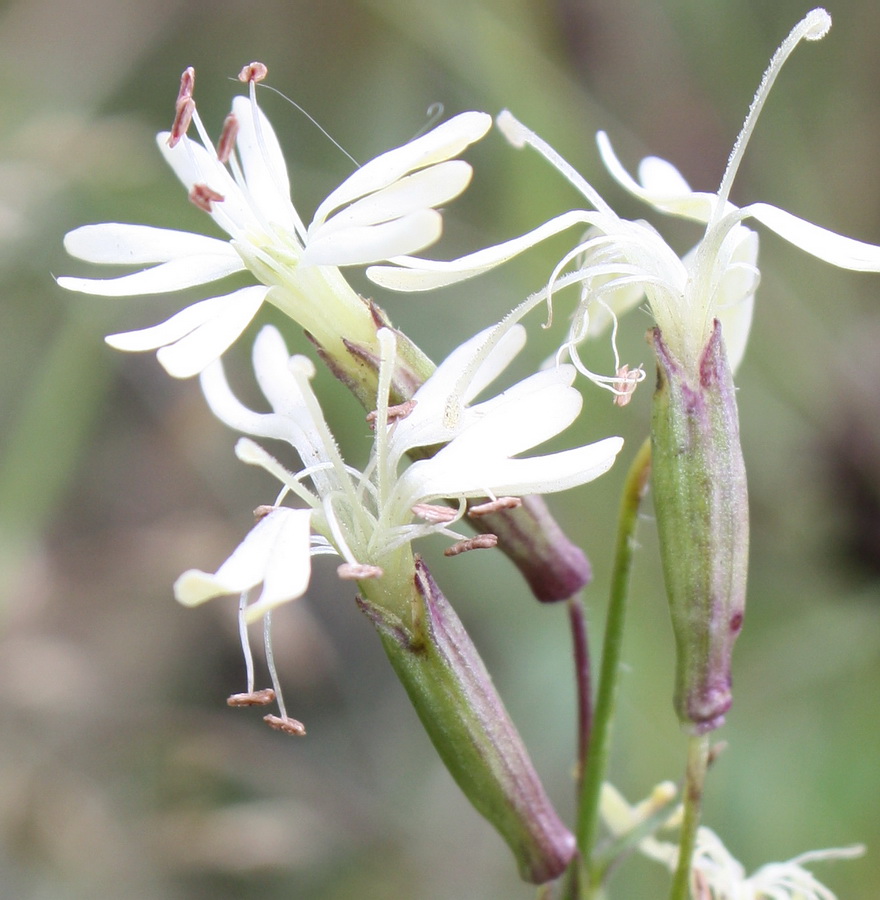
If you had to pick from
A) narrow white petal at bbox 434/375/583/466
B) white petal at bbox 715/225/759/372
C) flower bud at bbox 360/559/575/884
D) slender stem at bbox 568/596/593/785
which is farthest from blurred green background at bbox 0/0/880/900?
narrow white petal at bbox 434/375/583/466

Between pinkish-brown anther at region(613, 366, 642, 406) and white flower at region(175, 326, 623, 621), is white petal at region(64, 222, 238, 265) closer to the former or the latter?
white flower at region(175, 326, 623, 621)

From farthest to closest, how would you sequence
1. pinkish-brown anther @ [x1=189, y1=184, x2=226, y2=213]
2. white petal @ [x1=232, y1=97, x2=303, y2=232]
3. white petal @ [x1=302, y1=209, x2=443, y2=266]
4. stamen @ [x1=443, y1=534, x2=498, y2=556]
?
white petal @ [x1=232, y1=97, x2=303, y2=232], pinkish-brown anther @ [x1=189, y1=184, x2=226, y2=213], stamen @ [x1=443, y1=534, x2=498, y2=556], white petal @ [x1=302, y1=209, x2=443, y2=266]

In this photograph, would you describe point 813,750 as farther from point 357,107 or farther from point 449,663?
point 357,107

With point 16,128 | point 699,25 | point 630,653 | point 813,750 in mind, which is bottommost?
point 813,750

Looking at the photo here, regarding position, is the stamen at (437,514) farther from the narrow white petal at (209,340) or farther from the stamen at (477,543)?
the narrow white petal at (209,340)

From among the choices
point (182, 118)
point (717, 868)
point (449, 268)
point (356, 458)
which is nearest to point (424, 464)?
point (449, 268)

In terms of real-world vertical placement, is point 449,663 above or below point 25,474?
below

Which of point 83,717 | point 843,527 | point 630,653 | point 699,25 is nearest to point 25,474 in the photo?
point 83,717

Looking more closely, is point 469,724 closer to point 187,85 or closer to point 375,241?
point 375,241
